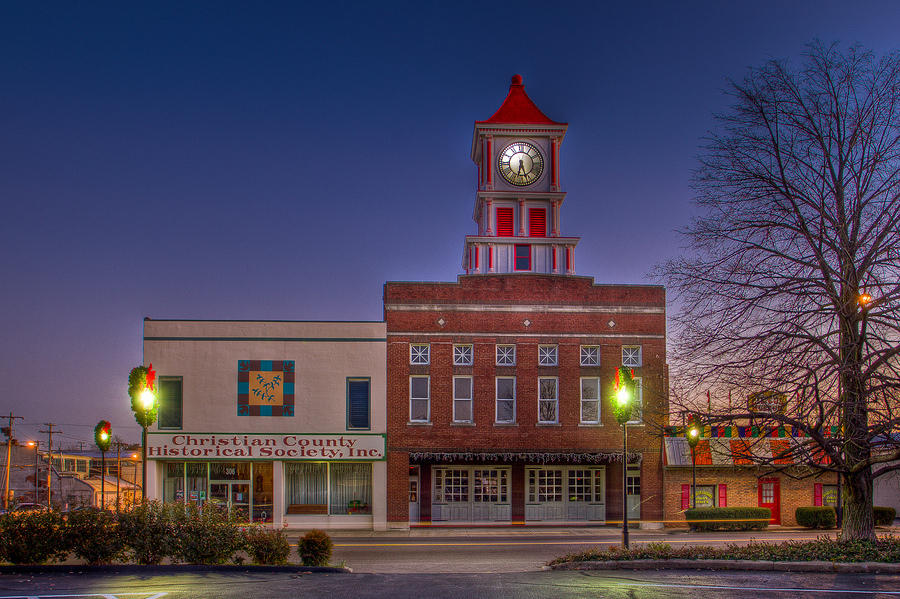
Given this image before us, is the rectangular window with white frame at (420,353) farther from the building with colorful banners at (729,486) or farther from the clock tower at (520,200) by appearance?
the building with colorful banners at (729,486)

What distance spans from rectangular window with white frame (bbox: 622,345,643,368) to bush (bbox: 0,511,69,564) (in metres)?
23.9

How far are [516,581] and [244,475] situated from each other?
20385mm

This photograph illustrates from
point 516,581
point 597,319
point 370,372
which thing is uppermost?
point 597,319

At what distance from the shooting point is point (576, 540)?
94.5 ft

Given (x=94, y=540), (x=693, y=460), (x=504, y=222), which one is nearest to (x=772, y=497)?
(x=693, y=460)

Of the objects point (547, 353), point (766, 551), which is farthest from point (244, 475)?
point (766, 551)

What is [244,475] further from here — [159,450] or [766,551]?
[766,551]

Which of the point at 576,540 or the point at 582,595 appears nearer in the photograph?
the point at 582,595

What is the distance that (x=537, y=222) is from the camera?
1647 inches

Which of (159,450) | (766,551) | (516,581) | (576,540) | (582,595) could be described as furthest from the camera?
(159,450)

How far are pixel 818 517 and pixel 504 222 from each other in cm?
2042

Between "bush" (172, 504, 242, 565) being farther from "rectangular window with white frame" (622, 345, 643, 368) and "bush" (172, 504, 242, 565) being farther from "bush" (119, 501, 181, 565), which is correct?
"rectangular window with white frame" (622, 345, 643, 368)

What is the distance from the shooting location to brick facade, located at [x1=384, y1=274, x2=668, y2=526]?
→ 33875 mm

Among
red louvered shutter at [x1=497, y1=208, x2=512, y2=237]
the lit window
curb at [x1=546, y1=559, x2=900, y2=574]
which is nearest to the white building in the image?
the lit window
